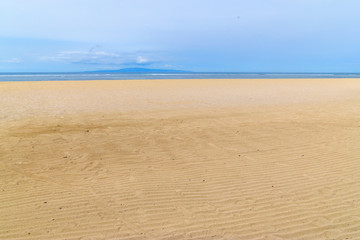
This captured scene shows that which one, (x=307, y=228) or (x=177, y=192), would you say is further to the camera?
(x=177, y=192)

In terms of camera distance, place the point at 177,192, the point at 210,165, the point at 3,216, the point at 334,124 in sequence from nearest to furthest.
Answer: the point at 3,216 < the point at 177,192 < the point at 210,165 < the point at 334,124

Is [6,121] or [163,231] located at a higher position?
[6,121]

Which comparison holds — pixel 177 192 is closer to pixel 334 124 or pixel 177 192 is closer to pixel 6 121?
pixel 334 124

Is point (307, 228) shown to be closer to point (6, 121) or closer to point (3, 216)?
point (3, 216)

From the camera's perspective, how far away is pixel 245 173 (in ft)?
19.4

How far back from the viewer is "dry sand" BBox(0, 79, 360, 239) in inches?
160

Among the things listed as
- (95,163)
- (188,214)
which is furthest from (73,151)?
(188,214)

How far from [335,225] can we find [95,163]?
4.87 m

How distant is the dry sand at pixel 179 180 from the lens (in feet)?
13.3

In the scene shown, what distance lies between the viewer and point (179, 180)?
5.57 meters

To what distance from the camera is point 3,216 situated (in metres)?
4.28

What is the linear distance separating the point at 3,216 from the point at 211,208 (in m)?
3.23

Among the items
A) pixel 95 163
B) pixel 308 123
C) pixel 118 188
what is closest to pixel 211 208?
pixel 118 188

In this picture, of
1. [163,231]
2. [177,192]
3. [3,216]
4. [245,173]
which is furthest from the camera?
[245,173]
